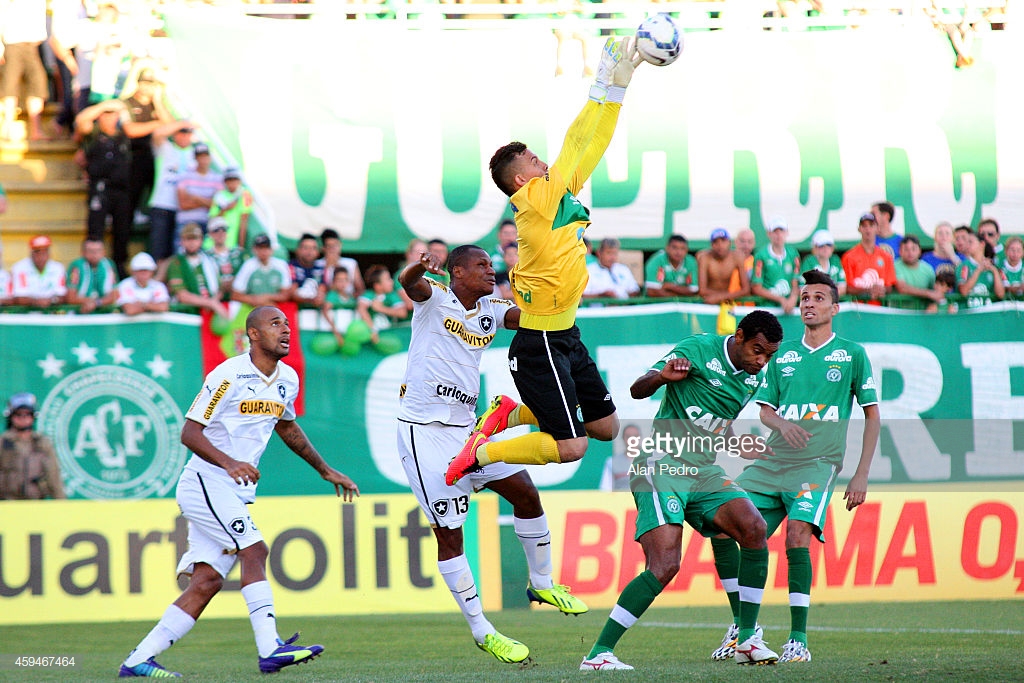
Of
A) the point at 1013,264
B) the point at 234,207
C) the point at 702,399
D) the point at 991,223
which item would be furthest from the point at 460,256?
the point at 991,223

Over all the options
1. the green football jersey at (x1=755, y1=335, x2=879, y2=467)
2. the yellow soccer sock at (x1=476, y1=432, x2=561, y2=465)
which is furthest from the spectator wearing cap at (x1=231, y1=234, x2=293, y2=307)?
the green football jersey at (x1=755, y1=335, x2=879, y2=467)

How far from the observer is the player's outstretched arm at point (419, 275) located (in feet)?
22.5

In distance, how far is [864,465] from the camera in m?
7.83

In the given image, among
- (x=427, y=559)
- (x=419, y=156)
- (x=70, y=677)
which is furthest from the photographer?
(x=419, y=156)

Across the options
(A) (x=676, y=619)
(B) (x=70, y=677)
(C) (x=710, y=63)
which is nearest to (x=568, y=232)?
(B) (x=70, y=677)

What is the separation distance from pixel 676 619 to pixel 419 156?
6681 mm

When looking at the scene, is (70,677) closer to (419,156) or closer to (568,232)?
(568,232)

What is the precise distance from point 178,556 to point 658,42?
25.4ft

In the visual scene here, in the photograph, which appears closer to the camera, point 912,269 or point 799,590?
point 799,590

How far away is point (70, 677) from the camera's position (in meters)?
7.51

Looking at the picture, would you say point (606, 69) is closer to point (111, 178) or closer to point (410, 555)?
point (410, 555)

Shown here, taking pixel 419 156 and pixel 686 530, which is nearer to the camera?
pixel 686 530

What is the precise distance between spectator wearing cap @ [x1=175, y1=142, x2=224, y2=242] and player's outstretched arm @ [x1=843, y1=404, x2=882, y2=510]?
8740mm

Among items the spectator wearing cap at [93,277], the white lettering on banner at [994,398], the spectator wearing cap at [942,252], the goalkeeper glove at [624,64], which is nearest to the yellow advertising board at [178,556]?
the spectator wearing cap at [93,277]
